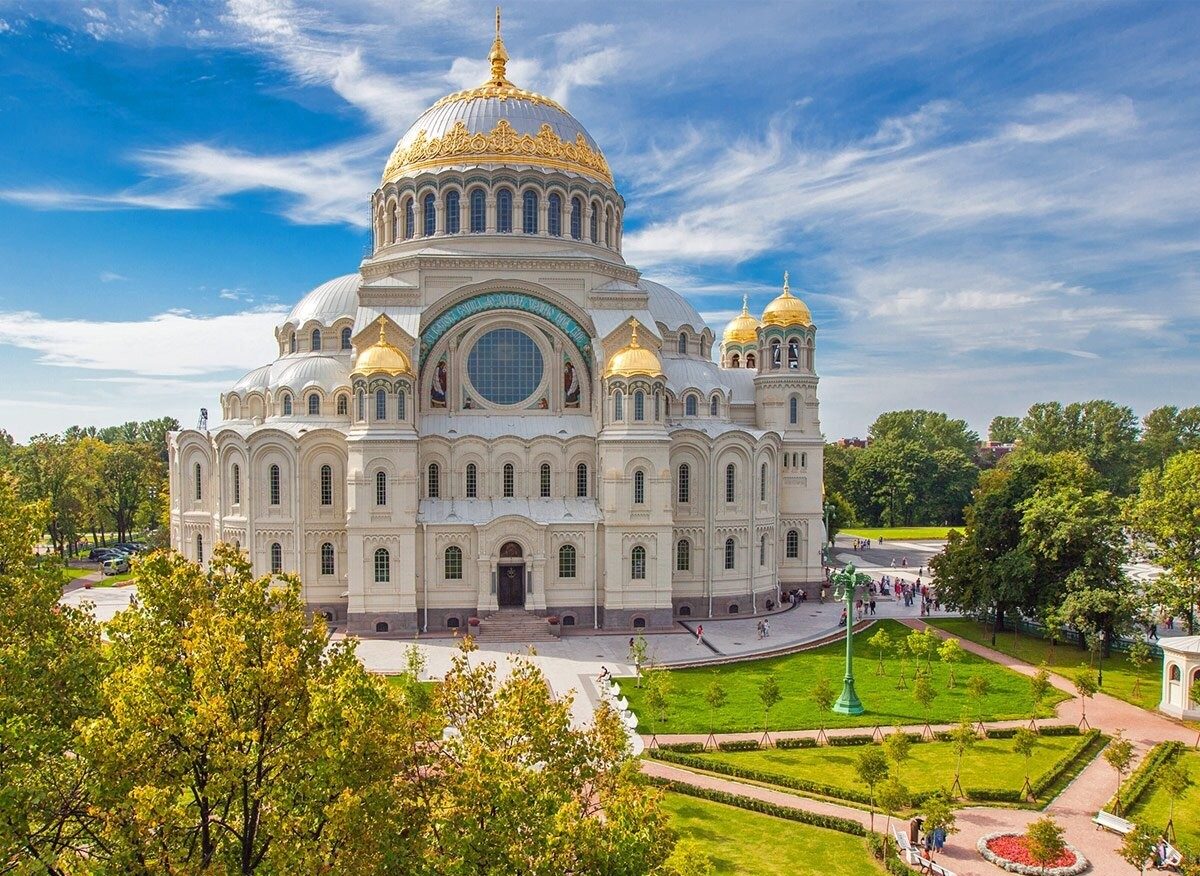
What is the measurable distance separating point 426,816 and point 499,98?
3906 cm

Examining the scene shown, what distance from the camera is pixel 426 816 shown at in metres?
10.8

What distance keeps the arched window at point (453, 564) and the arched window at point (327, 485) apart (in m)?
5.90

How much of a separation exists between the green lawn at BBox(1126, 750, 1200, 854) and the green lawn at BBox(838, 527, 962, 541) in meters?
50.5

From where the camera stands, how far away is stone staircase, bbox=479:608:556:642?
34562 mm

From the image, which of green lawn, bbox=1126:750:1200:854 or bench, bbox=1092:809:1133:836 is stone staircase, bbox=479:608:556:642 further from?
green lawn, bbox=1126:750:1200:854

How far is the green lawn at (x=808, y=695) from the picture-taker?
2489 cm

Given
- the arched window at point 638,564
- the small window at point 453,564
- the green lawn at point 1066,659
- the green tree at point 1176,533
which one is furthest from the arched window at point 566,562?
the green tree at point 1176,533

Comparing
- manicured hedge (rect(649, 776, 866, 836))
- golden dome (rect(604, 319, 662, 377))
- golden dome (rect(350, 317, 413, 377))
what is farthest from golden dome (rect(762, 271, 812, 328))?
manicured hedge (rect(649, 776, 866, 836))

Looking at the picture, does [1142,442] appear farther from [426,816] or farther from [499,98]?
[426,816]

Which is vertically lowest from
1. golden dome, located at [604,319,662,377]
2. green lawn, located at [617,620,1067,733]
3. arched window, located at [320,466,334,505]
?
green lawn, located at [617,620,1067,733]

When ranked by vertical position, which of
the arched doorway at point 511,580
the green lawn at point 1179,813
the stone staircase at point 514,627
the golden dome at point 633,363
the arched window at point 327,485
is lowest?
the green lawn at point 1179,813

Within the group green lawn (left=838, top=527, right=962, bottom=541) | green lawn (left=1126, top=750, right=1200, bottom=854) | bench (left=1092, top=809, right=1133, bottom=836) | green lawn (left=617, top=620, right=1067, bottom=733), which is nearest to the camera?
green lawn (left=1126, top=750, right=1200, bottom=854)

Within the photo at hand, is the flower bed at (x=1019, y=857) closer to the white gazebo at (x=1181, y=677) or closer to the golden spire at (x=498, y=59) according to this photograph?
the white gazebo at (x=1181, y=677)

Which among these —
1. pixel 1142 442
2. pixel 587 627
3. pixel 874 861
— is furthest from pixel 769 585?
pixel 1142 442
